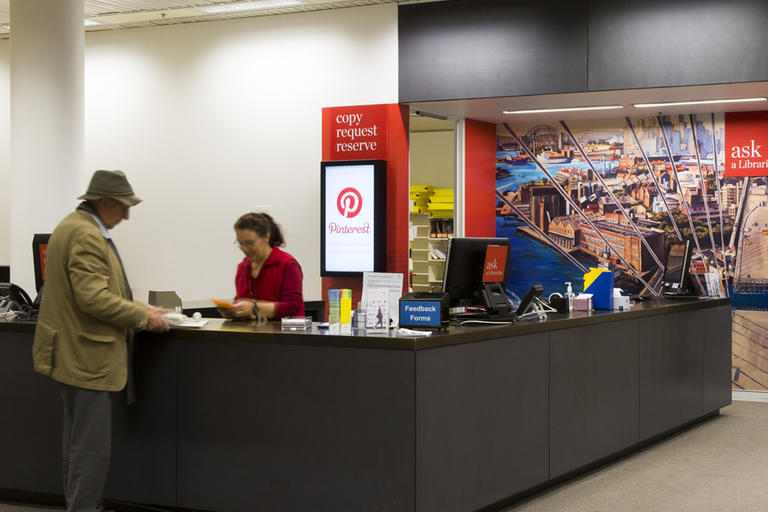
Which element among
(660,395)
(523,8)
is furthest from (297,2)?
(660,395)

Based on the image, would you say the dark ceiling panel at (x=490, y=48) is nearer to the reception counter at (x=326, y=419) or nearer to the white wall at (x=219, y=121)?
the white wall at (x=219, y=121)

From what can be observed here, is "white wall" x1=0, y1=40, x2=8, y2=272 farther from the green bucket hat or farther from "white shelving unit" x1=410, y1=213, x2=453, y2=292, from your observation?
the green bucket hat

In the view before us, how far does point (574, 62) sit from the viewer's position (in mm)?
8078

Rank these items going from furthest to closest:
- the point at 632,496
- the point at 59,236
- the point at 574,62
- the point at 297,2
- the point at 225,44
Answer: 1. the point at 225,44
2. the point at 297,2
3. the point at 574,62
4. the point at 632,496
5. the point at 59,236

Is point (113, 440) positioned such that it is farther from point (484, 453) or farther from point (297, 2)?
point (297, 2)

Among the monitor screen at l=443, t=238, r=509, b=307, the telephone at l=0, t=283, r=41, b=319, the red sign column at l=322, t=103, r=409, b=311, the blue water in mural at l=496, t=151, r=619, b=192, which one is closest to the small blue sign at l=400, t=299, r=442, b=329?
the monitor screen at l=443, t=238, r=509, b=307

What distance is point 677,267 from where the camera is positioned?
26.0 feet

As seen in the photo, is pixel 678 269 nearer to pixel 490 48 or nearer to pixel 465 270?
pixel 490 48

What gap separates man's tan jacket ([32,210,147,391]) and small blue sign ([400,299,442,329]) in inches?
50.2

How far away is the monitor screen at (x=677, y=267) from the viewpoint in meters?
7.86

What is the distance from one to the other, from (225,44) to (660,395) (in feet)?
18.0

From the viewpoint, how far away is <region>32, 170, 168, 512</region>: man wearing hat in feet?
13.9

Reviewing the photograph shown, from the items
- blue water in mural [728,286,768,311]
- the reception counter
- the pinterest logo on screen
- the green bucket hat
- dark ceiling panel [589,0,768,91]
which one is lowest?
the reception counter

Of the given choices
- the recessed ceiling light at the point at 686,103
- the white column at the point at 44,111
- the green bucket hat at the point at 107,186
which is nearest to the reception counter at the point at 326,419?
the green bucket hat at the point at 107,186
